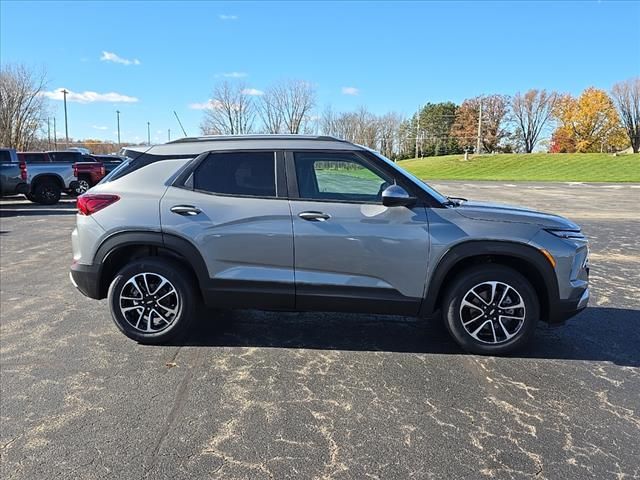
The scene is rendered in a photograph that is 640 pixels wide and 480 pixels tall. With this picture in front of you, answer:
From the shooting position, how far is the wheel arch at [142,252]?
13.1 feet

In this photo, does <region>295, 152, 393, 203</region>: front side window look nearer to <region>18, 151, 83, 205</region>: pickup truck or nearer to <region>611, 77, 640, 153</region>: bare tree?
<region>18, 151, 83, 205</region>: pickup truck

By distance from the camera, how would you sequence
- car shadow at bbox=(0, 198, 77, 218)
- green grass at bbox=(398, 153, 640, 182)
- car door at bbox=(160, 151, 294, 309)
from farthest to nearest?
green grass at bbox=(398, 153, 640, 182)
car shadow at bbox=(0, 198, 77, 218)
car door at bbox=(160, 151, 294, 309)

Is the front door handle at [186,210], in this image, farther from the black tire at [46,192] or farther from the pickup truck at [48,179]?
the black tire at [46,192]

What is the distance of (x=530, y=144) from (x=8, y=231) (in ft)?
307

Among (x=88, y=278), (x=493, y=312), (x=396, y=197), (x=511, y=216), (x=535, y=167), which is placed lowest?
(x=493, y=312)

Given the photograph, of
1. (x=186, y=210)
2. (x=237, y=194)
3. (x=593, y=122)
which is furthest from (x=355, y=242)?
(x=593, y=122)

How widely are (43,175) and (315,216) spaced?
1613 centimetres

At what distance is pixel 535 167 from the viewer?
5562cm

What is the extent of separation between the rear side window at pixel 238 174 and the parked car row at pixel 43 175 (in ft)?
45.8

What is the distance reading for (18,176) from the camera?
15.1 m

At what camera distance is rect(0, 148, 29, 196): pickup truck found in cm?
1488

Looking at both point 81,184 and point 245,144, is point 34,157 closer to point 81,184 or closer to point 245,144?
point 81,184

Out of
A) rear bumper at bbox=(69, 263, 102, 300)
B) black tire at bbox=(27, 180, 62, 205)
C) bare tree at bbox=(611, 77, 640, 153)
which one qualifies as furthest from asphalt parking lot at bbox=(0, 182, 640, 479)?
bare tree at bbox=(611, 77, 640, 153)

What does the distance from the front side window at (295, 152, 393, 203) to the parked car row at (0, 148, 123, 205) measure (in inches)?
569
